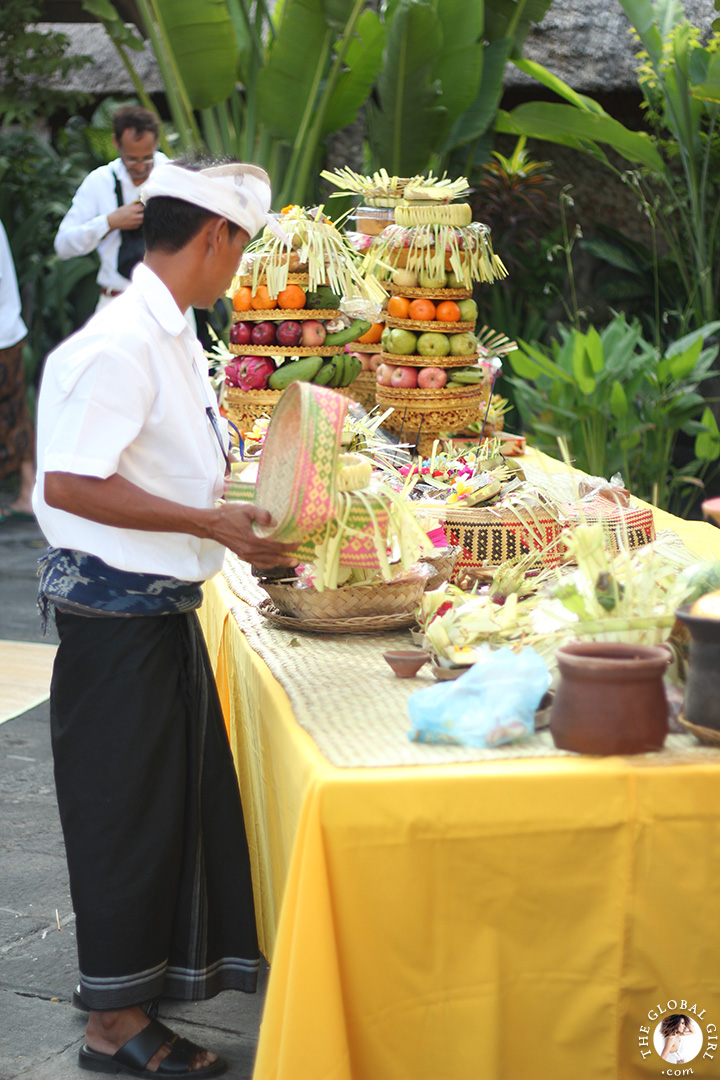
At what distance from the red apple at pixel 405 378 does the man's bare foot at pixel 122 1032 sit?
1.94 m

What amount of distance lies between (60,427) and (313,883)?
0.77 meters

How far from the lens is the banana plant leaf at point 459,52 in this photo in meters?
6.05

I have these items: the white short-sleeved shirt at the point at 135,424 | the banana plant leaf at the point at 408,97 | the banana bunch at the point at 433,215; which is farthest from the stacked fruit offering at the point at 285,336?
the banana plant leaf at the point at 408,97

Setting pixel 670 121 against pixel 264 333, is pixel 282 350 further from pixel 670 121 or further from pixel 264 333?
pixel 670 121

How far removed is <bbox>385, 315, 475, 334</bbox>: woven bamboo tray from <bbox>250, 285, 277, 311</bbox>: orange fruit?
0.41 m

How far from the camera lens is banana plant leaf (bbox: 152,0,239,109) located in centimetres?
571

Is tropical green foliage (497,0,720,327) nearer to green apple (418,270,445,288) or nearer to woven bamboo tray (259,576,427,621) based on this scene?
green apple (418,270,445,288)

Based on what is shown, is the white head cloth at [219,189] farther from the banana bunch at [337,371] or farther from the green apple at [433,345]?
the green apple at [433,345]

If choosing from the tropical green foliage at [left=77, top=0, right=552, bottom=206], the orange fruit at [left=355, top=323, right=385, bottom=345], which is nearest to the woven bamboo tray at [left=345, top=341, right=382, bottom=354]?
the orange fruit at [left=355, top=323, right=385, bottom=345]

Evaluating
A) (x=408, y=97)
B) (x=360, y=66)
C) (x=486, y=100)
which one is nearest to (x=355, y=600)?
(x=408, y=97)

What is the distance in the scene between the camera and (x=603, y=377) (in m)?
5.10

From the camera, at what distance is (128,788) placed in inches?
73.7

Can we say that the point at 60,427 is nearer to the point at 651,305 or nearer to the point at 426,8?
the point at 426,8

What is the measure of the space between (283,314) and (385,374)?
0.39 meters
